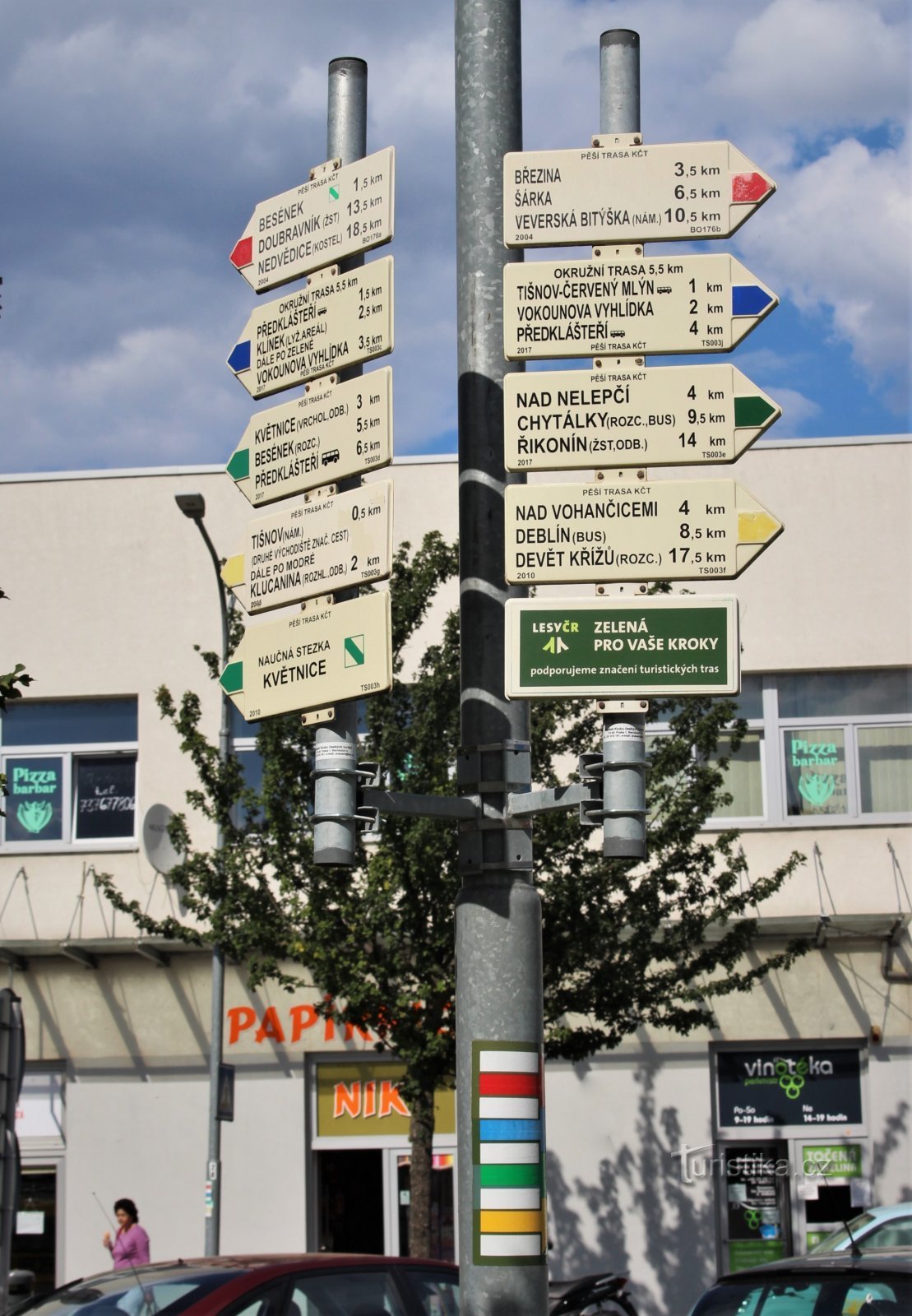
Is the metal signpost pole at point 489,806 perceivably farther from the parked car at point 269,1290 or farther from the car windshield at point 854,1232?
the car windshield at point 854,1232

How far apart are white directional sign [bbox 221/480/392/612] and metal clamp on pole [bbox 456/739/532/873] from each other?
0.71m

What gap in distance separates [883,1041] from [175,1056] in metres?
7.91

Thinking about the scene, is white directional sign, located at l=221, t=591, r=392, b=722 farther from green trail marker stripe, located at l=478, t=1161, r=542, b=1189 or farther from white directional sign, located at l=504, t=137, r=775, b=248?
green trail marker stripe, located at l=478, t=1161, r=542, b=1189

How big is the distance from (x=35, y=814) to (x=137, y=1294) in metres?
12.5

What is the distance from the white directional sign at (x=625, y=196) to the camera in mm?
5711

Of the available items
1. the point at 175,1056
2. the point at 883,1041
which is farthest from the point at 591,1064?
the point at 175,1056

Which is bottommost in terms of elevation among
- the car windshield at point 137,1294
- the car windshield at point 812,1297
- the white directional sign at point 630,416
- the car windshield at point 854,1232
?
the car windshield at point 854,1232

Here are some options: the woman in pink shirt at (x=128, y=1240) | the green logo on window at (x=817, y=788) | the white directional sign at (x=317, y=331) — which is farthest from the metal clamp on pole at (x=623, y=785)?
the green logo on window at (x=817, y=788)

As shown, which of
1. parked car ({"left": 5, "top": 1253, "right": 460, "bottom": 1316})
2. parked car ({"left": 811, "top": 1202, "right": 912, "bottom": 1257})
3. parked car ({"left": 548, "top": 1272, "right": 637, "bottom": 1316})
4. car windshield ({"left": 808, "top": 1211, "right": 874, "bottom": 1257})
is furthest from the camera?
car windshield ({"left": 808, "top": 1211, "right": 874, "bottom": 1257})

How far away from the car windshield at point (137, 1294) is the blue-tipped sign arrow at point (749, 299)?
5.20 metres

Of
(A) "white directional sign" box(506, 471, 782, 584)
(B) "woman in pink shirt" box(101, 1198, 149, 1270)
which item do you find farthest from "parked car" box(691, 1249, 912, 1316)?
(B) "woman in pink shirt" box(101, 1198, 149, 1270)

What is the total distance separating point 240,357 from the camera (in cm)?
634

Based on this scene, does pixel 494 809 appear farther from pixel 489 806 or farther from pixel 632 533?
pixel 632 533

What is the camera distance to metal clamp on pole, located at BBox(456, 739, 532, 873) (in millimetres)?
5613
